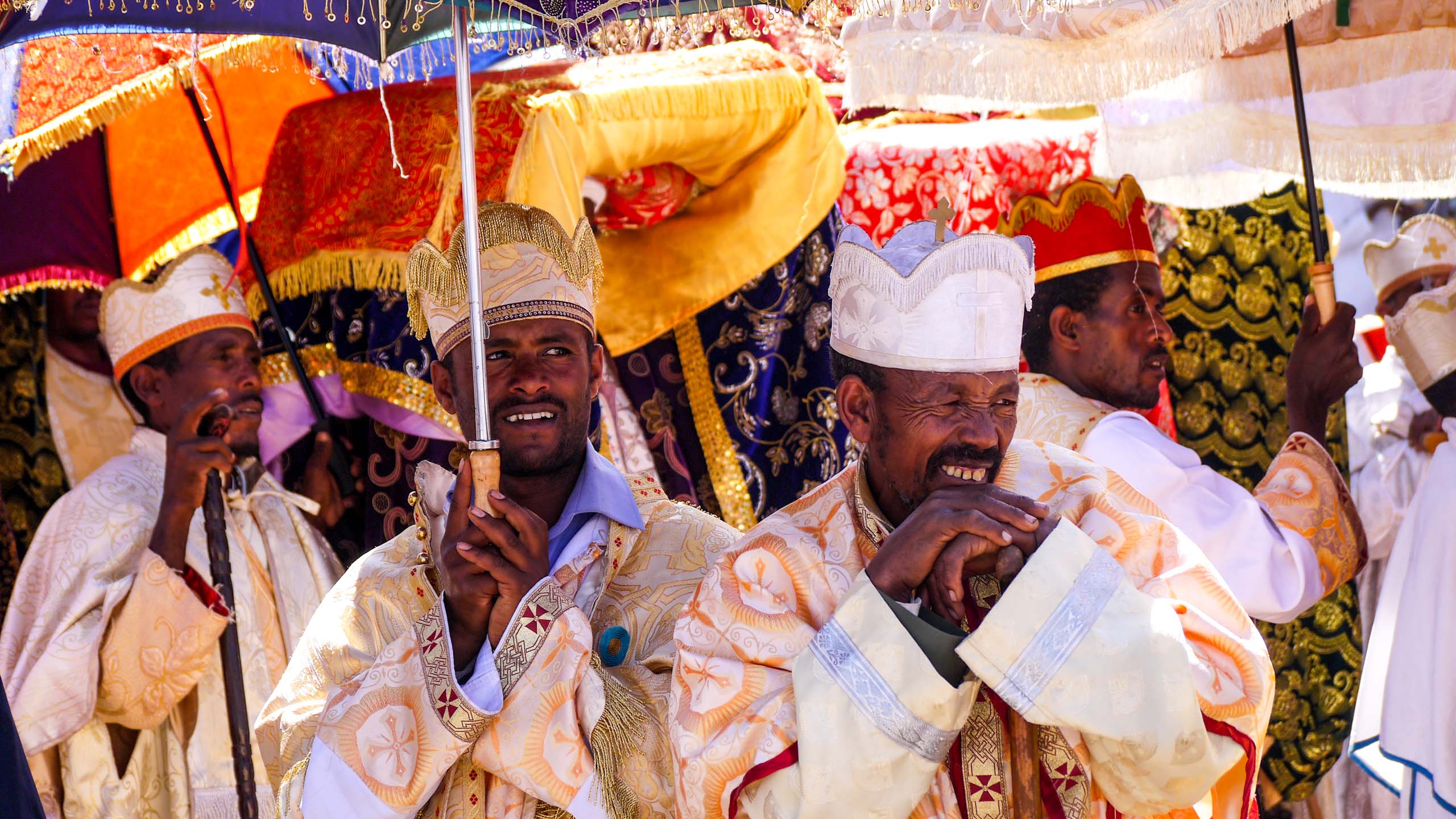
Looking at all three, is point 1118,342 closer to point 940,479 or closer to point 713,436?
point 713,436

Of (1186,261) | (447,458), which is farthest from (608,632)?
(1186,261)

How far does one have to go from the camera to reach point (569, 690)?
2855 millimetres

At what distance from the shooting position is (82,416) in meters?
5.01

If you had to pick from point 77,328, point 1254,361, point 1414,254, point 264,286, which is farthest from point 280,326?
point 1414,254

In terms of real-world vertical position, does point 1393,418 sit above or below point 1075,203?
below

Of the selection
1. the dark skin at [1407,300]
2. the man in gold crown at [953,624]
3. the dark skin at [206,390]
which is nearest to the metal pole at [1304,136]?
the dark skin at [1407,300]

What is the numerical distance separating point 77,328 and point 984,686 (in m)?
3.44

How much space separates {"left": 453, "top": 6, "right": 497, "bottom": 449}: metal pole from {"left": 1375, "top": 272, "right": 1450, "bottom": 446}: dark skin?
3.29 m

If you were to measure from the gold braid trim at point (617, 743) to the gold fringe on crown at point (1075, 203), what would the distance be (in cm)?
224

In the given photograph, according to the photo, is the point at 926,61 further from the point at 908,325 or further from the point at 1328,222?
the point at 1328,222

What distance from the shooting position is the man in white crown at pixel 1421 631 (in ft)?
13.3

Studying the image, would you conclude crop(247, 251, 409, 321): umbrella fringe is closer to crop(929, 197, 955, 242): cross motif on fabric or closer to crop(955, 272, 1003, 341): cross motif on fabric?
crop(929, 197, 955, 242): cross motif on fabric

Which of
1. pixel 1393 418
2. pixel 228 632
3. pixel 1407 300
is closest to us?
pixel 228 632

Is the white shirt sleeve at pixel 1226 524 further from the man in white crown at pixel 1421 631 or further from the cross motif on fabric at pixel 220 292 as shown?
the cross motif on fabric at pixel 220 292
